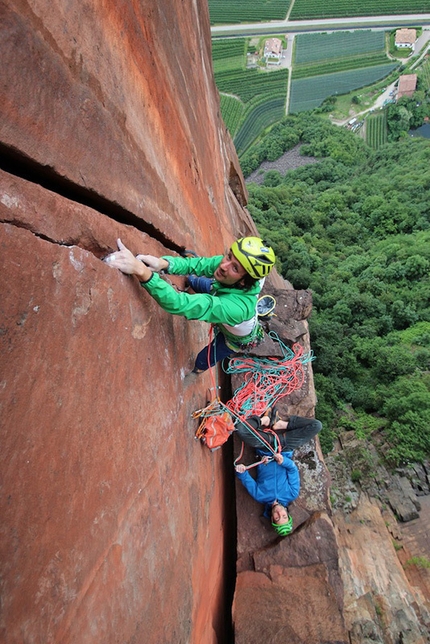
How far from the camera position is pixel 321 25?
51.9 meters

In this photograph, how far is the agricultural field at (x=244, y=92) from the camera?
144ft

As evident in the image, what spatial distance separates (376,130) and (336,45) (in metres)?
14.9

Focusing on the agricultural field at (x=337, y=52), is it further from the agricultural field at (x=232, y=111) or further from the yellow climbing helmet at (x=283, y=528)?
the yellow climbing helmet at (x=283, y=528)

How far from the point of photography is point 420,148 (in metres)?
36.1

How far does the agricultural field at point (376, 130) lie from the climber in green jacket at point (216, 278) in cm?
4679

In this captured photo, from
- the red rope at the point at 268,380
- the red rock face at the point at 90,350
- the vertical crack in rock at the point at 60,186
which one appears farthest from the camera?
the red rope at the point at 268,380

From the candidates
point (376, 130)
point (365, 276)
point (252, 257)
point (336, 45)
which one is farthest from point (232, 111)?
point (252, 257)

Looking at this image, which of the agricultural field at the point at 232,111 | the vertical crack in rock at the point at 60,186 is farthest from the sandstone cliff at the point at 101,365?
the agricultural field at the point at 232,111

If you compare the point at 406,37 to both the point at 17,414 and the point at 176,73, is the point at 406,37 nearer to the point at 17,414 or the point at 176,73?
the point at 176,73

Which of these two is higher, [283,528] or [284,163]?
[284,163]

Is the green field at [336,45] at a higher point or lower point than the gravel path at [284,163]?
higher

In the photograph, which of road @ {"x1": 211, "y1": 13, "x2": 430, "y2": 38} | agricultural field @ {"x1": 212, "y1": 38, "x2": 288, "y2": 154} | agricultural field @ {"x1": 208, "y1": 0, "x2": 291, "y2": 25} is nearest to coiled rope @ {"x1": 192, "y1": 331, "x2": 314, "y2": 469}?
agricultural field @ {"x1": 212, "y1": 38, "x2": 288, "y2": 154}

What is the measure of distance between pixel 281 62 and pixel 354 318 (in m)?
44.4

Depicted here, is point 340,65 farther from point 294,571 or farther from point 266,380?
point 294,571
